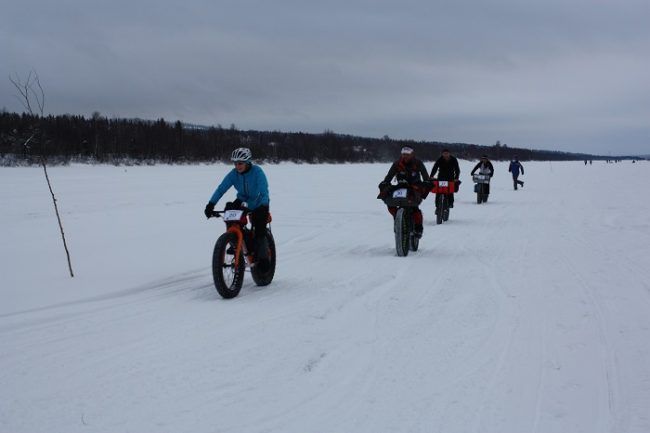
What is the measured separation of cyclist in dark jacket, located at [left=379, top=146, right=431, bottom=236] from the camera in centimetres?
1107

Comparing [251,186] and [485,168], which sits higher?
[251,186]

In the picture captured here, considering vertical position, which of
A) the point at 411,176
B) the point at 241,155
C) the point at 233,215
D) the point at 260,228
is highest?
the point at 241,155

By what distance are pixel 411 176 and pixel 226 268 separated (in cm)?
515

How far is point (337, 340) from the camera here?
5.30 meters

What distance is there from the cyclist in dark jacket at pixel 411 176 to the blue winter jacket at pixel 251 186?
3680 mm

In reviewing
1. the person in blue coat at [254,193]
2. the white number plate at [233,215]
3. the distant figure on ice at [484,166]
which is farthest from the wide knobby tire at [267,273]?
the distant figure on ice at [484,166]

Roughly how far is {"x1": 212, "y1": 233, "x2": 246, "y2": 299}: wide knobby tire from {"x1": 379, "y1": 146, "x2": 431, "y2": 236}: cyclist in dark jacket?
4309 millimetres

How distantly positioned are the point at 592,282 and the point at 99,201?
19448 millimetres

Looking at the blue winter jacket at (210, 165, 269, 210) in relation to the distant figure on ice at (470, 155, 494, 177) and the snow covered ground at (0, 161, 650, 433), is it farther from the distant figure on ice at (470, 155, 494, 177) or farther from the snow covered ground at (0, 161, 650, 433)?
the distant figure on ice at (470, 155, 494, 177)

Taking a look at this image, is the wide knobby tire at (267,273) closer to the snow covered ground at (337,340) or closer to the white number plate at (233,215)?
the snow covered ground at (337,340)

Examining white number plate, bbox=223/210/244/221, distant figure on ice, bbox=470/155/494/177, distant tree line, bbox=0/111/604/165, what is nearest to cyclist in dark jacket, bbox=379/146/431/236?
white number plate, bbox=223/210/244/221

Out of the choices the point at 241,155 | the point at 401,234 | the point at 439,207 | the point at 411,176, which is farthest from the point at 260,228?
the point at 439,207

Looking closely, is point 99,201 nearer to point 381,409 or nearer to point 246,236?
point 246,236

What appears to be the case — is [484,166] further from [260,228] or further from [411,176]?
[260,228]
